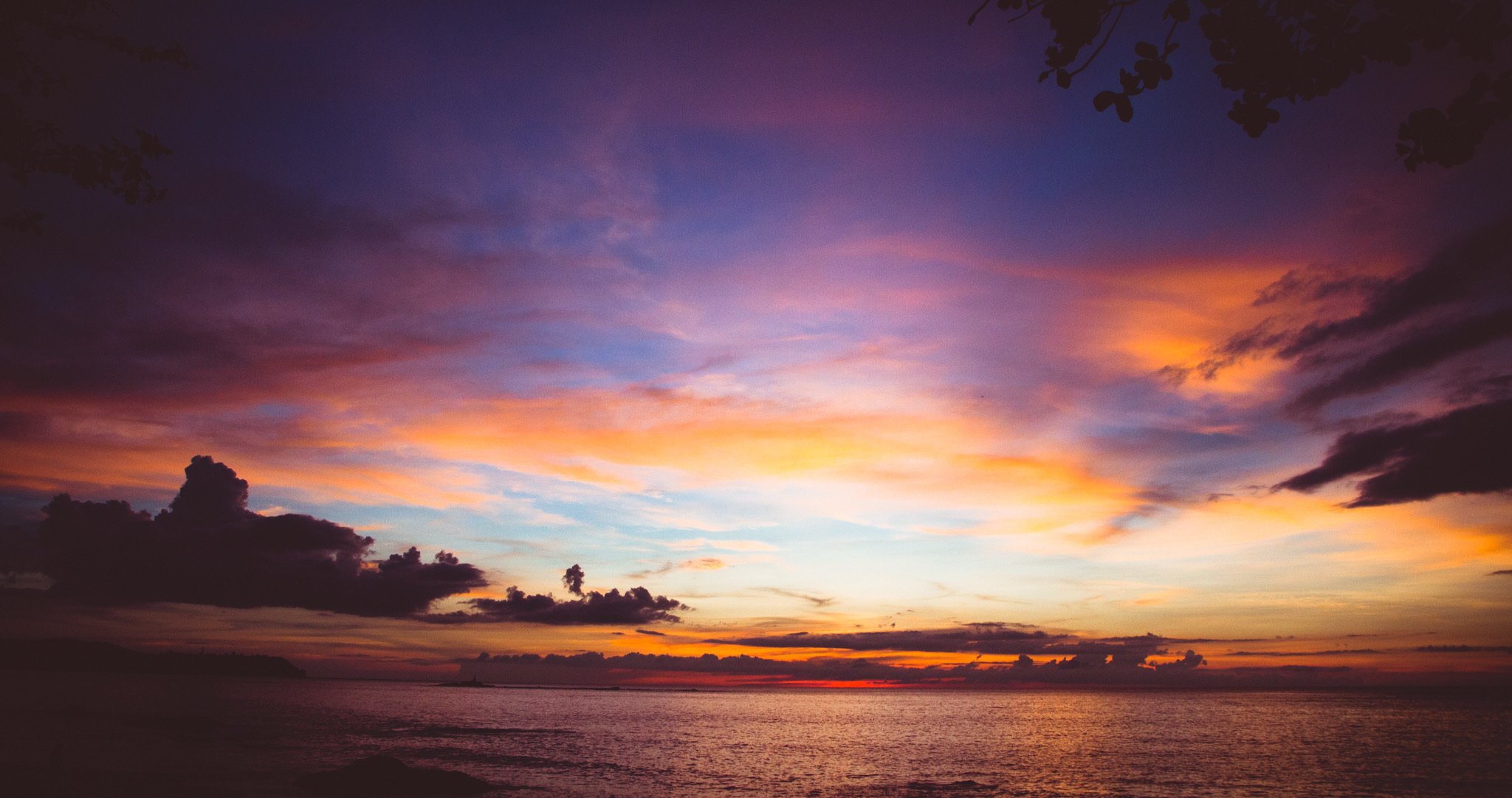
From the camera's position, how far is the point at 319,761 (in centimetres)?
6219

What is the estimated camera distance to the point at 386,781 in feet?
153

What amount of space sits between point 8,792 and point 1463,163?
164 ft

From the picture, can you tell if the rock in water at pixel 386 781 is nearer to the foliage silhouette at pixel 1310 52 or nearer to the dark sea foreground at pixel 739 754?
the dark sea foreground at pixel 739 754

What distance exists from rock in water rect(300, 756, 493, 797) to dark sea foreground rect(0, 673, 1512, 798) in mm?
2190

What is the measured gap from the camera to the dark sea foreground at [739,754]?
180ft

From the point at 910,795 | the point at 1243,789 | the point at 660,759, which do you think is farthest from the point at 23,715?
the point at 1243,789

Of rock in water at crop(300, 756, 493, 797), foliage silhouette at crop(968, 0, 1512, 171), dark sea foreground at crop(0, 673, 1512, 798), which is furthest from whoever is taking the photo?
dark sea foreground at crop(0, 673, 1512, 798)

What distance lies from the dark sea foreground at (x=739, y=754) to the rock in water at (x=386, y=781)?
2.19 metres

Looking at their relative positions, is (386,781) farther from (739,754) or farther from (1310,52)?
(1310,52)

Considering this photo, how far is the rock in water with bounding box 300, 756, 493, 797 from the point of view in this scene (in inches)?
1786

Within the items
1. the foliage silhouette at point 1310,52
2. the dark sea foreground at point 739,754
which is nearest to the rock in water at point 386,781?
the dark sea foreground at point 739,754

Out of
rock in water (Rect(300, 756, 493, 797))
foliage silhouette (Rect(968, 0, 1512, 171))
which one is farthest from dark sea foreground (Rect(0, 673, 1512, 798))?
foliage silhouette (Rect(968, 0, 1512, 171))

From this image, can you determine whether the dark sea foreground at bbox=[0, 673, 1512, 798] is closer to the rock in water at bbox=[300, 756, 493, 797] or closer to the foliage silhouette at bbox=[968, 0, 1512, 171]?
the rock in water at bbox=[300, 756, 493, 797]

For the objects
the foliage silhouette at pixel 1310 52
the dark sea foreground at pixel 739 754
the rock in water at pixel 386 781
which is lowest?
the dark sea foreground at pixel 739 754
